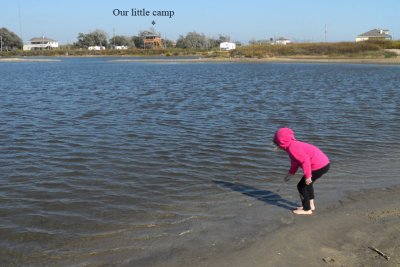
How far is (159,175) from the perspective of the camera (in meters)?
8.20

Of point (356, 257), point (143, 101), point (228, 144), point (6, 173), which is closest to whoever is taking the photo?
point (356, 257)

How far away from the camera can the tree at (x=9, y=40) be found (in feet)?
480

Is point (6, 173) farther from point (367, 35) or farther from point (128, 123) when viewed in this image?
point (367, 35)

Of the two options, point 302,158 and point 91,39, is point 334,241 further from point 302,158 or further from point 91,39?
point 91,39

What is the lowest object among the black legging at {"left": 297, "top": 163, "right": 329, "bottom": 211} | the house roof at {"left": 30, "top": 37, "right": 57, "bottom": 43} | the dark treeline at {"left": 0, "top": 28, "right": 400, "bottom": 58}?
the black legging at {"left": 297, "top": 163, "right": 329, "bottom": 211}

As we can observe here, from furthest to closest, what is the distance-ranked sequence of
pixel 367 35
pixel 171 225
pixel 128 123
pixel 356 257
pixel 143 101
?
pixel 367 35
pixel 143 101
pixel 128 123
pixel 171 225
pixel 356 257

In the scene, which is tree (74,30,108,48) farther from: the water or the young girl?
the young girl

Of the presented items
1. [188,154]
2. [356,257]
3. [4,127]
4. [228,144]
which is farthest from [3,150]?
[356,257]

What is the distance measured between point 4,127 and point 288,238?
1022cm

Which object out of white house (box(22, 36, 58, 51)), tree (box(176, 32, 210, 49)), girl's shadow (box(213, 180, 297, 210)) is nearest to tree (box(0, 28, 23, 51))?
white house (box(22, 36, 58, 51))

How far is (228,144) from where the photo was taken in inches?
424

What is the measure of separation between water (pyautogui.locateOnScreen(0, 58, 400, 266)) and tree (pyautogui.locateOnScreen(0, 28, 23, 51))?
145 m

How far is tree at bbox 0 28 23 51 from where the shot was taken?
480ft

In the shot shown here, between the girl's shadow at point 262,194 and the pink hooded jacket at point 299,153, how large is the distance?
658 millimetres
